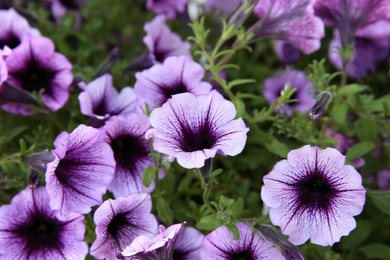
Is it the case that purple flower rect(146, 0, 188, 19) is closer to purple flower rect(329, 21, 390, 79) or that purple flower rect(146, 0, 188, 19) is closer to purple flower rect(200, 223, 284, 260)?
purple flower rect(329, 21, 390, 79)

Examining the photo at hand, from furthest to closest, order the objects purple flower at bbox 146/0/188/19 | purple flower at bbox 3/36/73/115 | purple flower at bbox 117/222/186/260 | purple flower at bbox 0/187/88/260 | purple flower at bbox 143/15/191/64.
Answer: purple flower at bbox 146/0/188/19, purple flower at bbox 143/15/191/64, purple flower at bbox 3/36/73/115, purple flower at bbox 0/187/88/260, purple flower at bbox 117/222/186/260

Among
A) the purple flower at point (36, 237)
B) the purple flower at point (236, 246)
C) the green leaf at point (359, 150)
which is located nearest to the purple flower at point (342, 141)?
the green leaf at point (359, 150)

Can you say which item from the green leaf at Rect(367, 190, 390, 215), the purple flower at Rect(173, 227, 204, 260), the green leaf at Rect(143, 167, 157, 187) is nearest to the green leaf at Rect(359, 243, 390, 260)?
the green leaf at Rect(367, 190, 390, 215)

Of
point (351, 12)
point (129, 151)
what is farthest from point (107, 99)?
point (351, 12)

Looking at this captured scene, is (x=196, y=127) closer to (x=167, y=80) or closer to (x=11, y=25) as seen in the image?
(x=167, y=80)

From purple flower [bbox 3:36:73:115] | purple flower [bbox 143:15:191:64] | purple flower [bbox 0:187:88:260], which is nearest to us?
purple flower [bbox 0:187:88:260]

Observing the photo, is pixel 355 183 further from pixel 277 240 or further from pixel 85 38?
pixel 85 38

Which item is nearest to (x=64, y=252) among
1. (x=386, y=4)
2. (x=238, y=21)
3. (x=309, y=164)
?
(x=309, y=164)
